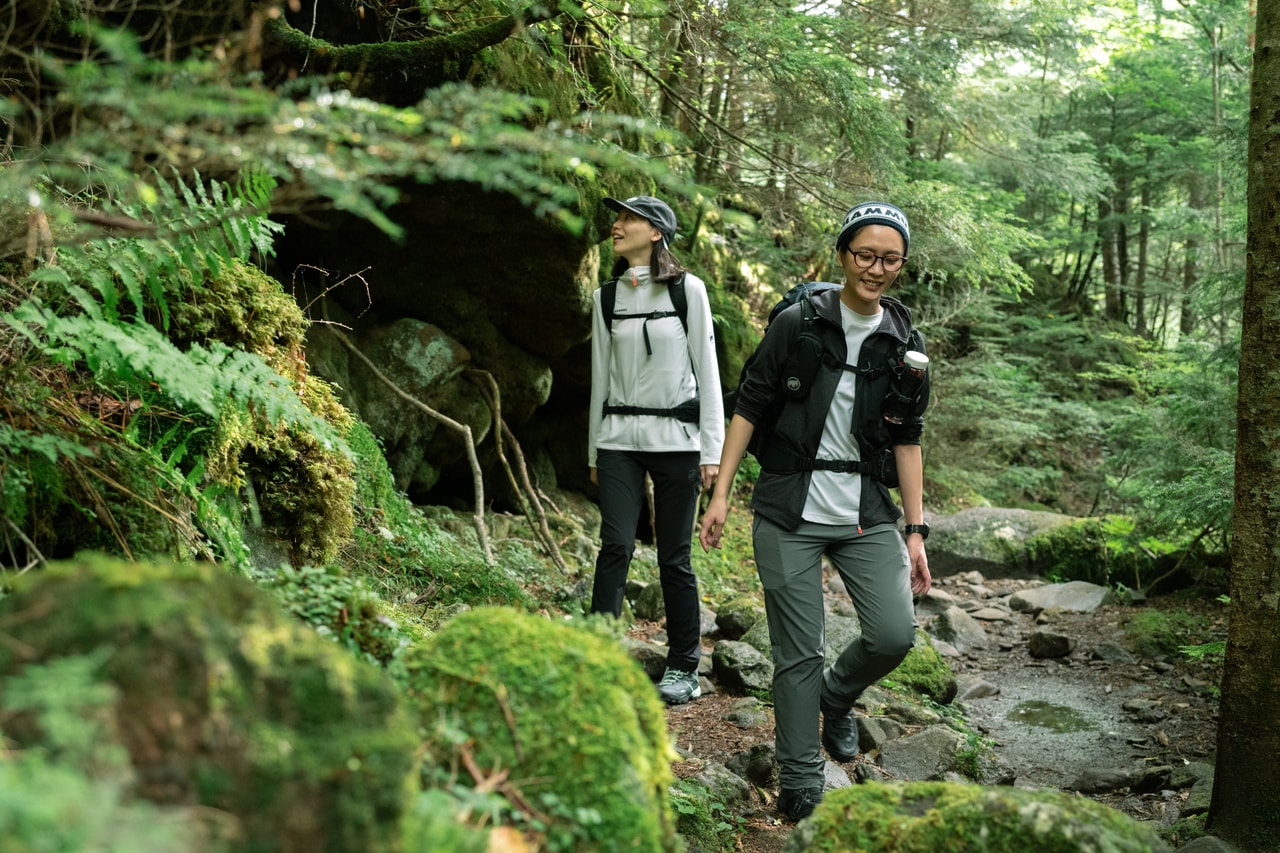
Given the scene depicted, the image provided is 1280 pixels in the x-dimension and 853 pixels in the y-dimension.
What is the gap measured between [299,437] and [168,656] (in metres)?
3.25

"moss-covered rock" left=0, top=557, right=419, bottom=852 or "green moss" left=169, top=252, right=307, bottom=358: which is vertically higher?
"green moss" left=169, top=252, right=307, bottom=358

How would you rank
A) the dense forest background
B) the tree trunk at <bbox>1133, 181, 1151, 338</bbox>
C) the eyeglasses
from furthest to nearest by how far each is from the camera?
1. the tree trunk at <bbox>1133, 181, 1151, 338</bbox>
2. the eyeglasses
3. the dense forest background

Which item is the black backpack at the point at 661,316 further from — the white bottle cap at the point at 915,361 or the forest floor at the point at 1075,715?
the forest floor at the point at 1075,715

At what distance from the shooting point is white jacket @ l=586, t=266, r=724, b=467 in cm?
541

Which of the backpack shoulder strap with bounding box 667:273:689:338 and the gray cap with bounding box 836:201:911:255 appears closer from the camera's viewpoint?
the gray cap with bounding box 836:201:911:255

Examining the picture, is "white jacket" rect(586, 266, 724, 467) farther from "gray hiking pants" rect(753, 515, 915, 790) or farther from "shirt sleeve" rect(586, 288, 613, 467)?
"gray hiking pants" rect(753, 515, 915, 790)

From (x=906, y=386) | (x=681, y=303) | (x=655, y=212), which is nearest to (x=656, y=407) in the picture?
(x=681, y=303)

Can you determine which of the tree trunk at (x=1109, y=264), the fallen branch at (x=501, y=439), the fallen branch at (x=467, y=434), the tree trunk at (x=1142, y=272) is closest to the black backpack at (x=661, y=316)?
the fallen branch at (x=467, y=434)

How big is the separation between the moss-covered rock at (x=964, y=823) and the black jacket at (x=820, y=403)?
77.5 inches

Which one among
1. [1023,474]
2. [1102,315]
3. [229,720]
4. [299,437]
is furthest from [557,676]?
[1102,315]

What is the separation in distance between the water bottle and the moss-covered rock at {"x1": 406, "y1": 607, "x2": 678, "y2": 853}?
251 centimetres

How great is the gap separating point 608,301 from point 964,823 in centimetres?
395

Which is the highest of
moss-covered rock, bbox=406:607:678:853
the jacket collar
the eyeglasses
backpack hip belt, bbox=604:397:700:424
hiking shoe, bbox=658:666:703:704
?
the eyeglasses

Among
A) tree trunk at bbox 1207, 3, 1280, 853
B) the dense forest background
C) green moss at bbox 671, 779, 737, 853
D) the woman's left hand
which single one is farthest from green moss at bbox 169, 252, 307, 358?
tree trunk at bbox 1207, 3, 1280, 853
